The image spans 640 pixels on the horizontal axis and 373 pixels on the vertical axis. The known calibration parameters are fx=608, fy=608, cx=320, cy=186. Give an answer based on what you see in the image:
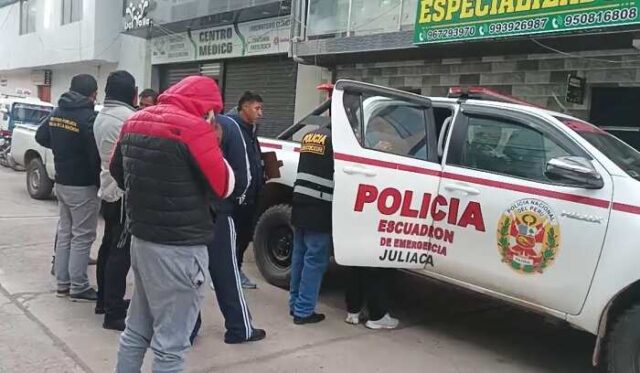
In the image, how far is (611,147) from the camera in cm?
412

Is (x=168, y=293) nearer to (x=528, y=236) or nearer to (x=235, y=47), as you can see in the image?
(x=528, y=236)

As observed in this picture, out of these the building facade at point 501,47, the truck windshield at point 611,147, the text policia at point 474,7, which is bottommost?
the truck windshield at point 611,147

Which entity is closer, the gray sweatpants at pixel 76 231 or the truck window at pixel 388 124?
the truck window at pixel 388 124

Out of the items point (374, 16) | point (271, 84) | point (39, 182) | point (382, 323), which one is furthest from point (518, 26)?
point (39, 182)

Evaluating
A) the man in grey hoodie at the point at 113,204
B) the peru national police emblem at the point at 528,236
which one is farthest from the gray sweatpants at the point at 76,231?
the peru national police emblem at the point at 528,236

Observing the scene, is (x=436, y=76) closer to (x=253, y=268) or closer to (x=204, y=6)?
(x=253, y=268)

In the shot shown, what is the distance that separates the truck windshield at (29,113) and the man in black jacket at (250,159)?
820 cm

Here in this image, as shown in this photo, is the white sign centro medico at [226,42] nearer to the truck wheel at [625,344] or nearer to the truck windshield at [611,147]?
the truck windshield at [611,147]

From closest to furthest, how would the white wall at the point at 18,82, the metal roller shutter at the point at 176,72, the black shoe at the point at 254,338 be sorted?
the black shoe at the point at 254,338, the metal roller shutter at the point at 176,72, the white wall at the point at 18,82

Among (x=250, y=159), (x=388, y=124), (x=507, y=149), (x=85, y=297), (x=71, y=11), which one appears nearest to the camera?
(x=507, y=149)

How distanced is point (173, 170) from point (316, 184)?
1.91m

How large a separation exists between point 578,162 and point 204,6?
12.0m

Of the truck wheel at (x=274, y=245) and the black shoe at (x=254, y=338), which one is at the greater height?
the truck wheel at (x=274, y=245)

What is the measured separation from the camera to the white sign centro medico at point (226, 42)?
41.7ft
